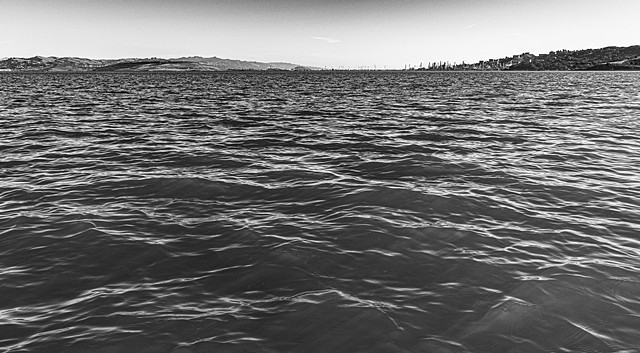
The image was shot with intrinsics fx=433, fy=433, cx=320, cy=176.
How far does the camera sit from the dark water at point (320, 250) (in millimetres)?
6164

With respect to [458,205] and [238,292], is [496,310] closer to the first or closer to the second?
[238,292]

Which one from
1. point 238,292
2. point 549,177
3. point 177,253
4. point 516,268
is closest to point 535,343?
point 516,268

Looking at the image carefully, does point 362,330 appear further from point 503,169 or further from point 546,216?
point 503,169

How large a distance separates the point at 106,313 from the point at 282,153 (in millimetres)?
12662

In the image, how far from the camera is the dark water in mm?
6164

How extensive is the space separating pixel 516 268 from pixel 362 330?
11.7 ft

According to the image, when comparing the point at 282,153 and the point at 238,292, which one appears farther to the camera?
the point at 282,153

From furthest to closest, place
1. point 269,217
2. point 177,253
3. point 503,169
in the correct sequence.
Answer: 1. point 503,169
2. point 269,217
3. point 177,253

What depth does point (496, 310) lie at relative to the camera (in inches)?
263

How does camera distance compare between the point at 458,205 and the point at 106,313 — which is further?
the point at 458,205

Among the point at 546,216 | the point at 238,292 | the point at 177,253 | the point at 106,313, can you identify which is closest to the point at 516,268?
the point at 546,216

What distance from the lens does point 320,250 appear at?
349 inches

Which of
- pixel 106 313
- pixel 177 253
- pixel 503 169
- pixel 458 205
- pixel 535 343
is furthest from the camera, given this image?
pixel 503 169

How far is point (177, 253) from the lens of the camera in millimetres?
8641
